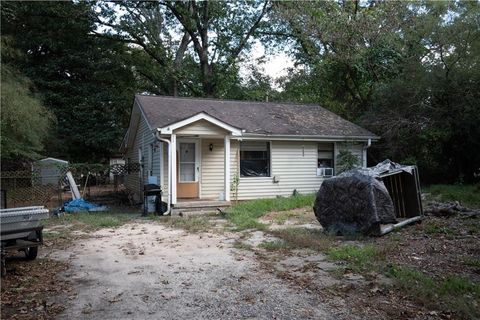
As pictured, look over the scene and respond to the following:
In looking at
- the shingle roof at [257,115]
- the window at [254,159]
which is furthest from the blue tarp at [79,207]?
the window at [254,159]

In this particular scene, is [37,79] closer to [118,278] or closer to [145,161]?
[145,161]

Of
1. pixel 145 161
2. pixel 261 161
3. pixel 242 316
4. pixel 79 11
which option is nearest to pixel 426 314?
pixel 242 316

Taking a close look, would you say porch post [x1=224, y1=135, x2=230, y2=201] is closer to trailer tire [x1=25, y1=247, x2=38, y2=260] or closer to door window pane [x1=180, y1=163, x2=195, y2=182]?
door window pane [x1=180, y1=163, x2=195, y2=182]

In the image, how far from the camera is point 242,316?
4.39 m

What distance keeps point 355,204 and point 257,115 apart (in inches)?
378

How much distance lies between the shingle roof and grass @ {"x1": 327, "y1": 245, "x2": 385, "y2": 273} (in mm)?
8587

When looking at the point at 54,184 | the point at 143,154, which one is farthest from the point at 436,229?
the point at 54,184

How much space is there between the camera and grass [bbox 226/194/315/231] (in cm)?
1047

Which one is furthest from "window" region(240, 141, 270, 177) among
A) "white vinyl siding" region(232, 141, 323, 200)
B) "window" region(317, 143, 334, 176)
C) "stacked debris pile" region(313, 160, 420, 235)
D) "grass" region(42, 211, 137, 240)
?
"stacked debris pile" region(313, 160, 420, 235)

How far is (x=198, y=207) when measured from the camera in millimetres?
13273

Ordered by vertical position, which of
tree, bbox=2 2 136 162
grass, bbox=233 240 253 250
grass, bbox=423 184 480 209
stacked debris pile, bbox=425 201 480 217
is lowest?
grass, bbox=233 240 253 250

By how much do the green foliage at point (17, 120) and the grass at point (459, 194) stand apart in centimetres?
1491

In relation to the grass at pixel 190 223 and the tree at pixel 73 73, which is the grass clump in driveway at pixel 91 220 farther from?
the tree at pixel 73 73

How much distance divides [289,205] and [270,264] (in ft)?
23.2
